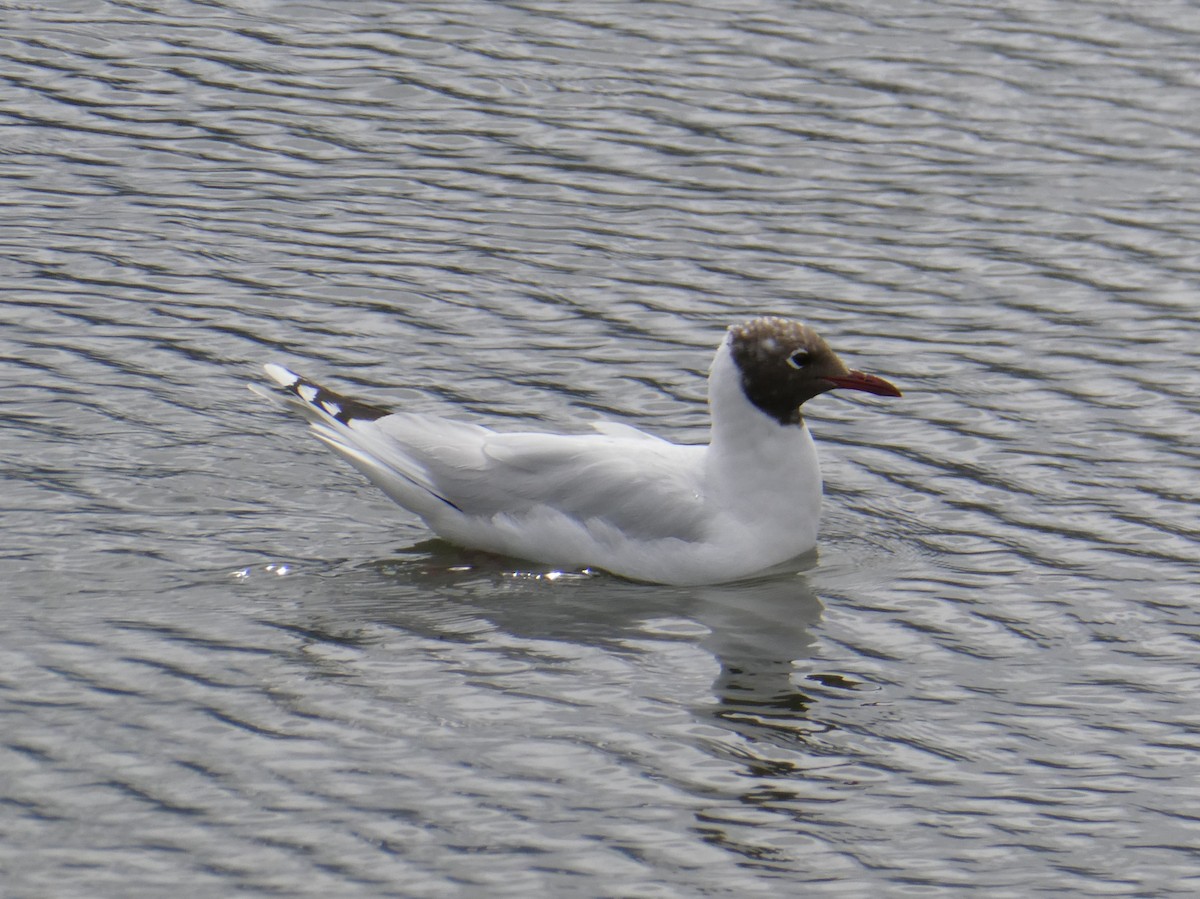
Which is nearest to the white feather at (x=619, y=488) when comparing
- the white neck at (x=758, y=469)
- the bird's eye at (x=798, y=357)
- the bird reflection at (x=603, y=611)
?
the white neck at (x=758, y=469)

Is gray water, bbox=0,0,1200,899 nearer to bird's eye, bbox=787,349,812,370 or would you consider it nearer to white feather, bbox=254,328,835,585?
white feather, bbox=254,328,835,585

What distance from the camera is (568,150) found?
61.0 ft

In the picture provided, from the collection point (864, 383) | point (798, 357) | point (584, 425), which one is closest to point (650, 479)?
point (798, 357)

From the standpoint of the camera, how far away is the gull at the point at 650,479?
12.0 m

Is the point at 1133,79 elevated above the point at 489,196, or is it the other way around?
the point at 1133,79

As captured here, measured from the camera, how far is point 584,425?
45.2ft

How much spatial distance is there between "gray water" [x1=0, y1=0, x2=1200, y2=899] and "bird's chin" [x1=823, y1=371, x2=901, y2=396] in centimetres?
98

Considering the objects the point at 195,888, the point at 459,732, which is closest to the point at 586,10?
the point at 459,732

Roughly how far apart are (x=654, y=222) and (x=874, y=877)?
908cm

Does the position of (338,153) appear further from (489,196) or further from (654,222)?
(654,222)

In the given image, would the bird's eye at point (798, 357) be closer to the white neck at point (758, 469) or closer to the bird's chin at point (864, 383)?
the bird's chin at point (864, 383)

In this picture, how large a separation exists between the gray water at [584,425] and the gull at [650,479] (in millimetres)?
248

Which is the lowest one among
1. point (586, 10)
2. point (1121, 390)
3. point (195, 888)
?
point (195, 888)

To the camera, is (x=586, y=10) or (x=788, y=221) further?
(x=586, y=10)
